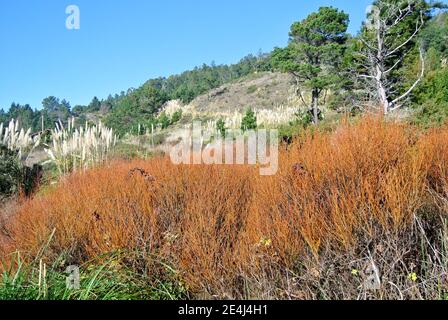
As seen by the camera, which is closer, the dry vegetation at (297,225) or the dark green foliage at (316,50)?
the dry vegetation at (297,225)

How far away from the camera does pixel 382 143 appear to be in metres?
3.18

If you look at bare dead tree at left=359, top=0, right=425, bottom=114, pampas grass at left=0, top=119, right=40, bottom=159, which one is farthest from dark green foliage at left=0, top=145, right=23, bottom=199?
bare dead tree at left=359, top=0, right=425, bottom=114

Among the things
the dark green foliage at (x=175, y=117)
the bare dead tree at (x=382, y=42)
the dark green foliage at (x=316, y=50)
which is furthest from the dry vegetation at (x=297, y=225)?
the dark green foliage at (x=175, y=117)

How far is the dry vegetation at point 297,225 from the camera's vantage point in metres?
2.76

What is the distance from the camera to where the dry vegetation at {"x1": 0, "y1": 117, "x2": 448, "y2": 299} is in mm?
2762

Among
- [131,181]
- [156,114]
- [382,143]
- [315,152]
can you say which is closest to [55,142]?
[131,181]

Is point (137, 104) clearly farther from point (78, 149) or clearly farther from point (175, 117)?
point (78, 149)

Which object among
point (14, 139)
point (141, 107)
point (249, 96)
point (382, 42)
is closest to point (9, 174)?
point (14, 139)

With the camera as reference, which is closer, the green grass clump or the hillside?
the green grass clump

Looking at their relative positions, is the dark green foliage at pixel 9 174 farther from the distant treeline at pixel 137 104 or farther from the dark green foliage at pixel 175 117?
the dark green foliage at pixel 175 117

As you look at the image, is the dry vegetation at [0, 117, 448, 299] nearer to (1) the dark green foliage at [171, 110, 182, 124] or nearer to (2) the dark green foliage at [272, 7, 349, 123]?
→ (2) the dark green foliage at [272, 7, 349, 123]

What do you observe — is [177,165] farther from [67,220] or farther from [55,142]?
[55,142]

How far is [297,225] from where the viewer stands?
2887 millimetres
